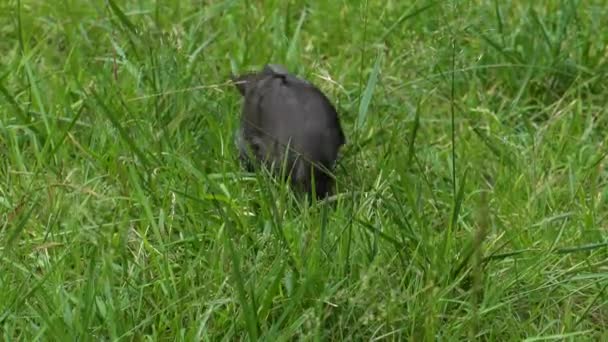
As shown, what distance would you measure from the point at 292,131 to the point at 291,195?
23 cm

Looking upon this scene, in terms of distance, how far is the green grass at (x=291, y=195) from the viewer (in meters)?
3.01

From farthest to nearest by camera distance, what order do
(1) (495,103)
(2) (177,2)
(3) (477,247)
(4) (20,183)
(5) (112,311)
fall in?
(2) (177,2) → (1) (495,103) → (4) (20,183) → (5) (112,311) → (3) (477,247)

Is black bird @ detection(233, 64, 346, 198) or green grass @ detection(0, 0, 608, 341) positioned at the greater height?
black bird @ detection(233, 64, 346, 198)

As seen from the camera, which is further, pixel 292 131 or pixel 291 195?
pixel 292 131

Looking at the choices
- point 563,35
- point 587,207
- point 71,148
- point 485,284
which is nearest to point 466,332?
point 485,284

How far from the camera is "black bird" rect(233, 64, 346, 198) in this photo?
355 centimetres

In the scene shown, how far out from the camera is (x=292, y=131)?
3625 mm

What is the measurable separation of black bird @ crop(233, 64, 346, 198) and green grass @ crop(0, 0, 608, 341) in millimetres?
74

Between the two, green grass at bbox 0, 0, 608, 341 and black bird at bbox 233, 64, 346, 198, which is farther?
black bird at bbox 233, 64, 346, 198

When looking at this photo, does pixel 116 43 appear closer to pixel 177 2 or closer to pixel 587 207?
pixel 177 2

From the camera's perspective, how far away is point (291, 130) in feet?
11.9

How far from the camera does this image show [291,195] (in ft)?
11.4

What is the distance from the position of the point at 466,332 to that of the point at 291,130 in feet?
2.76

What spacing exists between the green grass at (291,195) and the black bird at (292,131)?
74 mm
